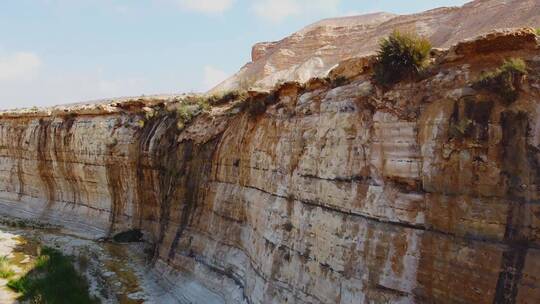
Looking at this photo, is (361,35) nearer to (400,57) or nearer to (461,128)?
(400,57)

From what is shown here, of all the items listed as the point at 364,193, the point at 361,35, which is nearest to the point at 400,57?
the point at 364,193

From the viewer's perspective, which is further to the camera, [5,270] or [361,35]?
[361,35]

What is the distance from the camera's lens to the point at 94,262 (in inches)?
610

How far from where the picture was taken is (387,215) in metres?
7.48

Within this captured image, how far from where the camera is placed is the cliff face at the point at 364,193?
20.4 feet

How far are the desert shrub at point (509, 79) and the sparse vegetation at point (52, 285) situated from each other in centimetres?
1038

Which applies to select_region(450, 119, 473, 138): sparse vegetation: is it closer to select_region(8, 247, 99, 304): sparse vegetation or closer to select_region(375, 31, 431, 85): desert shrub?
select_region(375, 31, 431, 85): desert shrub

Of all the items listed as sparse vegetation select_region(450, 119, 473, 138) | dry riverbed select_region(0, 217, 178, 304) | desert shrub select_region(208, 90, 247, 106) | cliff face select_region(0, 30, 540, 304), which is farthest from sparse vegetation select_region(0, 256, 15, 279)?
sparse vegetation select_region(450, 119, 473, 138)

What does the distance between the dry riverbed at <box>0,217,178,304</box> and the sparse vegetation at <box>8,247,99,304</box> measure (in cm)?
21

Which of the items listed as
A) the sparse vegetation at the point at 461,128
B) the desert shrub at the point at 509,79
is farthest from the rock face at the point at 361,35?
the desert shrub at the point at 509,79

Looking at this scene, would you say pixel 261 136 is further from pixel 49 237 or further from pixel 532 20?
pixel 532 20

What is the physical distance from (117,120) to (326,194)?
1297cm

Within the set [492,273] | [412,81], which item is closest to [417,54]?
[412,81]

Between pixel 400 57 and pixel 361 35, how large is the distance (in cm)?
2992
